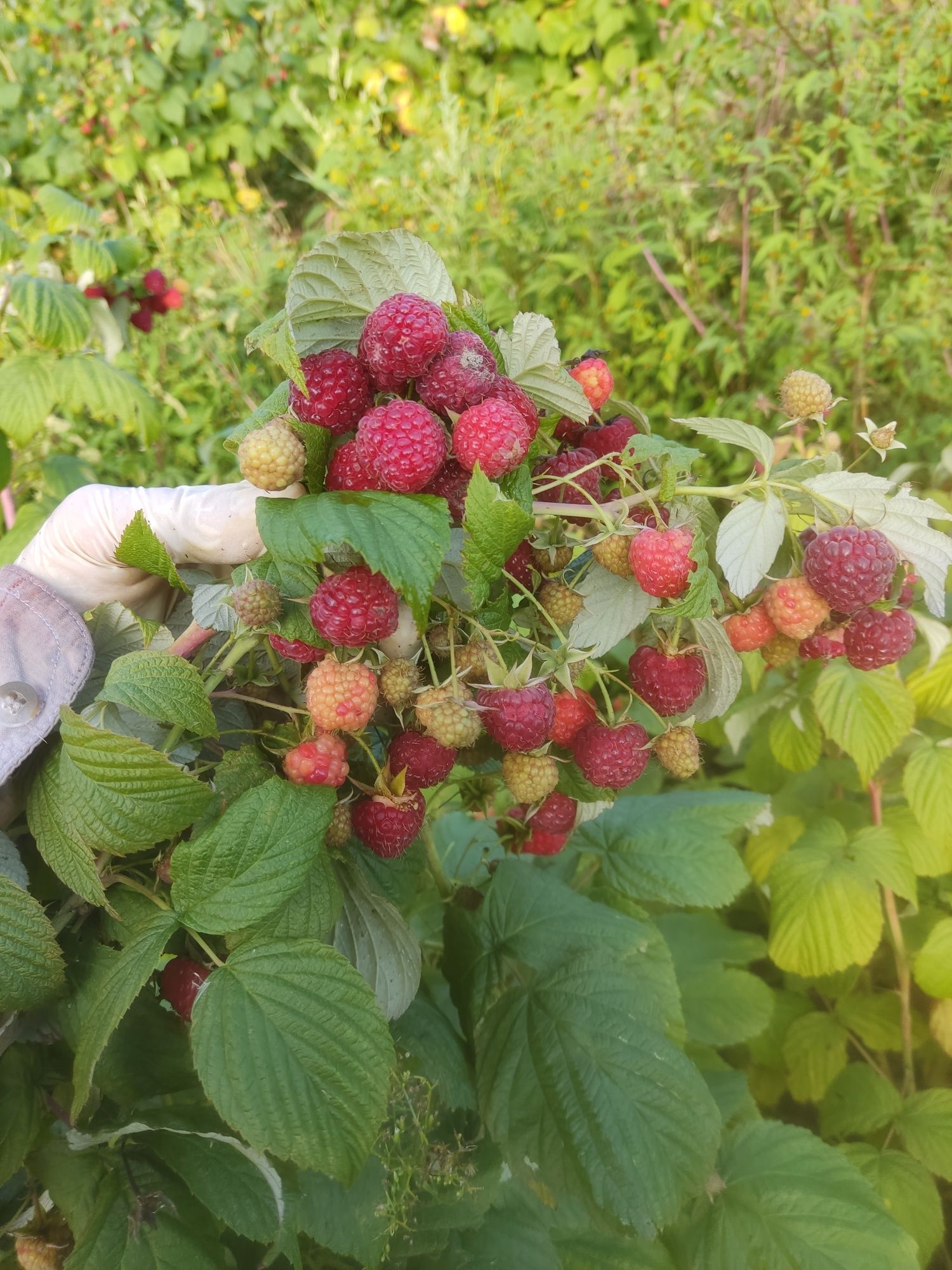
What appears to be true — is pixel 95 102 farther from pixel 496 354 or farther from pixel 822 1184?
pixel 822 1184

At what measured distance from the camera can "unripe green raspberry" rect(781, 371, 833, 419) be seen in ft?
2.07

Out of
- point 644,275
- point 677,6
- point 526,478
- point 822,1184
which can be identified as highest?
point 677,6

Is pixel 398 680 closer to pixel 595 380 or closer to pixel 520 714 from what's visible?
pixel 520 714

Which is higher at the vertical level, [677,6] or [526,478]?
[677,6]

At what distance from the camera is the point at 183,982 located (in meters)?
0.71

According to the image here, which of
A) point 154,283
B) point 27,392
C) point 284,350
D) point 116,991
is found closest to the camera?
point 284,350

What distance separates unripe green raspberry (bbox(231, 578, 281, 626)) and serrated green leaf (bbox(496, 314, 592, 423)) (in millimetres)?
217

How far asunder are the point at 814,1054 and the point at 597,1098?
0.76 meters

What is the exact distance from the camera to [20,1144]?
68 centimetres

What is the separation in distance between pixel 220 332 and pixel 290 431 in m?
2.70

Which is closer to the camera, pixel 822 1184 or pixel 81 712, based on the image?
pixel 81 712

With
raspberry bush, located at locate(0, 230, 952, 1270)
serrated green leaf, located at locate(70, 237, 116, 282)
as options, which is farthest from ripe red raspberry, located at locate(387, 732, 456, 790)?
serrated green leaf, located at locate(70, 237, 116, 282)

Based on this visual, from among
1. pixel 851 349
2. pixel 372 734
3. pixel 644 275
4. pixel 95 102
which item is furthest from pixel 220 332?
pixel 372 734

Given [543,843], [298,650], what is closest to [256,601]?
[298,650]
